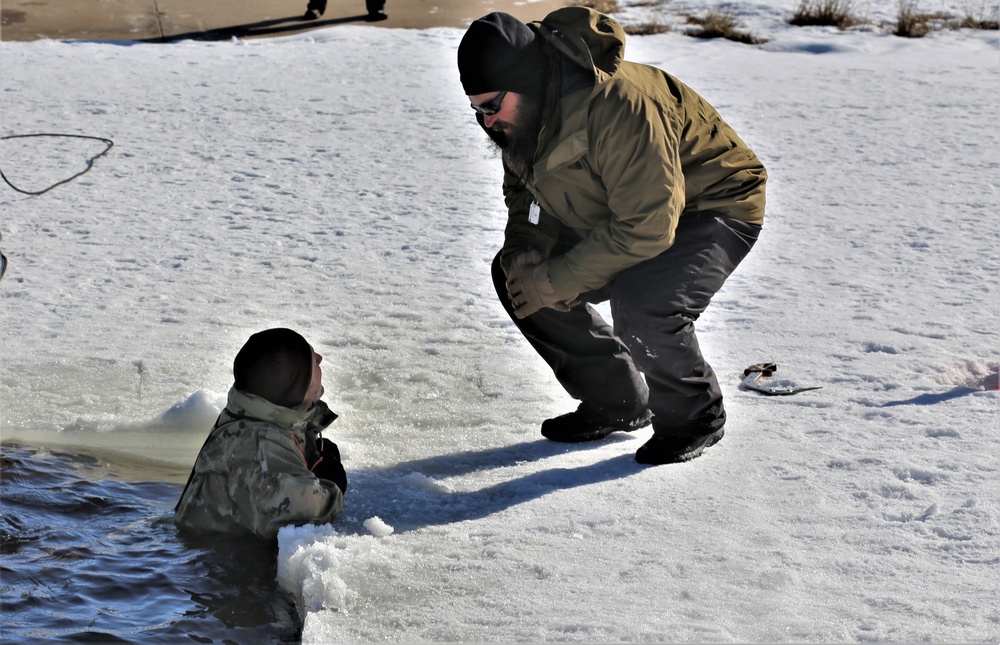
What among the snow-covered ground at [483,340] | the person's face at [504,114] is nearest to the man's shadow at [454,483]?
the snow-covered ground at [483,340]

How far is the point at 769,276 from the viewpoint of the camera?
19.1 feet

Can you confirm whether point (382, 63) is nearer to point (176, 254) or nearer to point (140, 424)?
point (176, 254)

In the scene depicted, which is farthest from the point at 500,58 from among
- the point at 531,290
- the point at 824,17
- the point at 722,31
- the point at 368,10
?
the point at 824,17

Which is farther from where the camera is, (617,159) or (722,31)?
(722,31)

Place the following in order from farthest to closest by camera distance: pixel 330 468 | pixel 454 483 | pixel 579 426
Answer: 1. pixel 579 426
2. pixel 454 483
3. pixel 330 468

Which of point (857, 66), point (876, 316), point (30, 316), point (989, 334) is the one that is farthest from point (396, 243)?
point (857, 66)

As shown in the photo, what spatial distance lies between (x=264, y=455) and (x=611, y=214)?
→ 1.26 m

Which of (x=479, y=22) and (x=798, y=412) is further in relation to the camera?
(x=798, y=412)

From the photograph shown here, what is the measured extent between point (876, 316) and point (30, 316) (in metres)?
3.78

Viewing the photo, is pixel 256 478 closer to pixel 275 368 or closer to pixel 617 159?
pixel 275 368

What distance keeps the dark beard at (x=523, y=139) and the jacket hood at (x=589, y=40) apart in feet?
0.58

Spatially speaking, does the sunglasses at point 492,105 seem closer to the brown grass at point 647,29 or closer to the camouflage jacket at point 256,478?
the camouflage jacket at point 256,478

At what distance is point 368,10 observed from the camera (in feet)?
37.6

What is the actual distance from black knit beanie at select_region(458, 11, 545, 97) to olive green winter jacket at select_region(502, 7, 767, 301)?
66 millimetres
